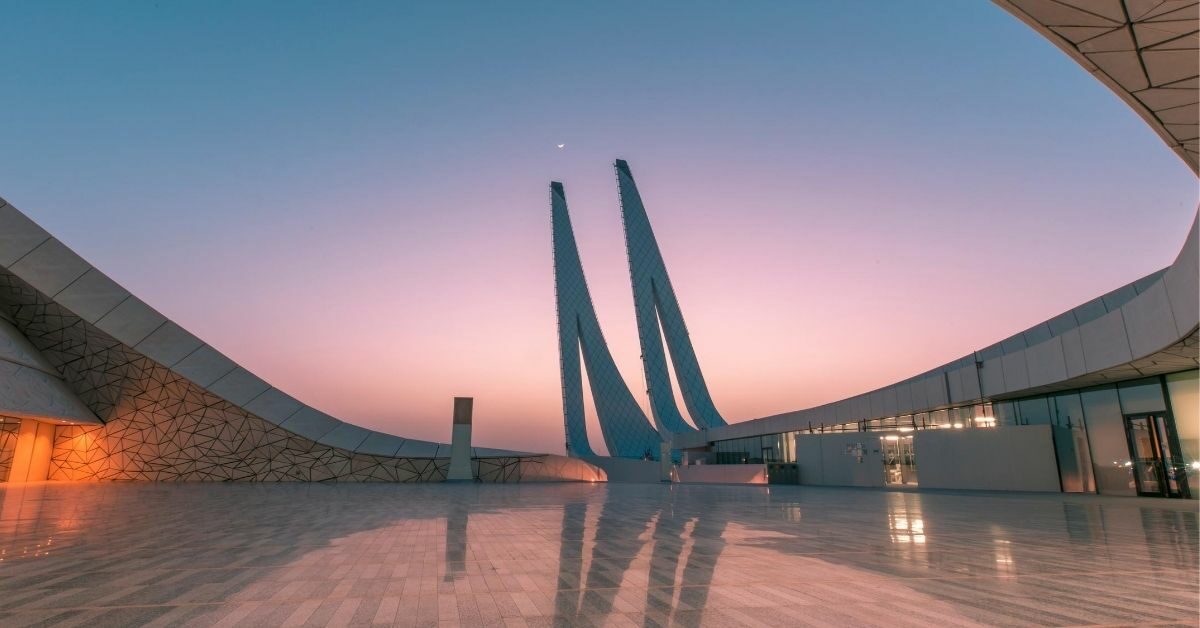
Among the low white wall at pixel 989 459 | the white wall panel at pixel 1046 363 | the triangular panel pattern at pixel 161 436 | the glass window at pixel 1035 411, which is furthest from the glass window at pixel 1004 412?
the triangular panel pattern at pixel 161 436

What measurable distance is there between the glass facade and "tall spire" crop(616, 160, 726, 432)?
83.7 feet

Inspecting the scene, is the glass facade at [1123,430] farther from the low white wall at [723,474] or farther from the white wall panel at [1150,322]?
the low white wall at [723,474]

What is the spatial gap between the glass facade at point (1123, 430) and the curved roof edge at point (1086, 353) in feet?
2.06

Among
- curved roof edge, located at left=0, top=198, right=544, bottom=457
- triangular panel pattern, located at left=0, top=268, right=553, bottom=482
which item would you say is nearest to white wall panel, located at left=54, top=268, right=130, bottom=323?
curved roof edge, located at left=0, top=198, right=544, bottom=457

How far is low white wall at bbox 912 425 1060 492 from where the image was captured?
1764 centimetres

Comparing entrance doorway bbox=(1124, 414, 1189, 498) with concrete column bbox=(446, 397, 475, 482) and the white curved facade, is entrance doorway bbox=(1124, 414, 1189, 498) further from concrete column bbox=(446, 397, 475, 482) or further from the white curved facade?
concrete column bbox=(446, 397, 475, 482)

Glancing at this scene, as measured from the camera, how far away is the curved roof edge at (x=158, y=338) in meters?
22.0

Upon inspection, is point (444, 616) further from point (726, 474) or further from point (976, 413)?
point (726, 474)

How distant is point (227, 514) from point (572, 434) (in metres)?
39.9

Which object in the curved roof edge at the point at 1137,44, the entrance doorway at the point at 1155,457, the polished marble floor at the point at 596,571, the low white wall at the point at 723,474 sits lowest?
the low white wall at the point at 723,474

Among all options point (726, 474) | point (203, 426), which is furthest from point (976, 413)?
point (203, 426)

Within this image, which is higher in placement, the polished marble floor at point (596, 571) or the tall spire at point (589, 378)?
the tall spire at point (589, 378)

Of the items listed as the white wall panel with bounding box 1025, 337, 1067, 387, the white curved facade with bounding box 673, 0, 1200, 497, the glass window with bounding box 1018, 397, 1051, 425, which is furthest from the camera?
the glass window with bounding box 1018, 397, 1051, 425

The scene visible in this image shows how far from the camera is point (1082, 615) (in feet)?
11.8
